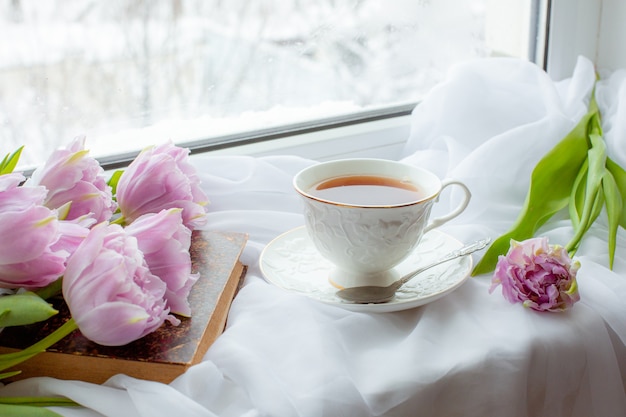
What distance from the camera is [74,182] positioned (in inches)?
20.6

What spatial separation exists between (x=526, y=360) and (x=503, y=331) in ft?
→ 0.10

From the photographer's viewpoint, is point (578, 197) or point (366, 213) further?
point (578, 197)

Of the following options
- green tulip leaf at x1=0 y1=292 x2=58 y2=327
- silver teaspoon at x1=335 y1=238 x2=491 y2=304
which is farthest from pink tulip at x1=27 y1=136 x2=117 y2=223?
silver teaspoon at x1=335 y1=238 x2=491 y2=304

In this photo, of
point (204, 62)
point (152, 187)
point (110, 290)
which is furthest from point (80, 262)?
point (204, 62)

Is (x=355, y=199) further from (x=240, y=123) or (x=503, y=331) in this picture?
(x=240, y=123)

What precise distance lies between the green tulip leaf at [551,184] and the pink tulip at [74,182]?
0.37 meters

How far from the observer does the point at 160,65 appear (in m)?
0.83

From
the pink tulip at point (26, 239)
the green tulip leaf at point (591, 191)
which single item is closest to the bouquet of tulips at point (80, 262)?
the pink tulip at point (26, 239)

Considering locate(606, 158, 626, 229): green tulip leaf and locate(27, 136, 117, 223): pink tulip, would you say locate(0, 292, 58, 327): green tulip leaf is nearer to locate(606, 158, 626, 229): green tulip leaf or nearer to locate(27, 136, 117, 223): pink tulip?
locate(27, 136, 117, 223): pink tulip

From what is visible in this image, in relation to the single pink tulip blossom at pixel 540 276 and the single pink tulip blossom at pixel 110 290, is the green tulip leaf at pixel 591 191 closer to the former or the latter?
the single pink tulip blossom at pixel 540 276

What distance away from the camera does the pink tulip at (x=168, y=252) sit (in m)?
0.49

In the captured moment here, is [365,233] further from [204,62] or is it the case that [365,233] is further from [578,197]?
[204,62]

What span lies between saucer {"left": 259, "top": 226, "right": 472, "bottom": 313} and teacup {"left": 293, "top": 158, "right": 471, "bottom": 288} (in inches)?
0.8

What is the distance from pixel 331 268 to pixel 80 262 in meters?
0.25
